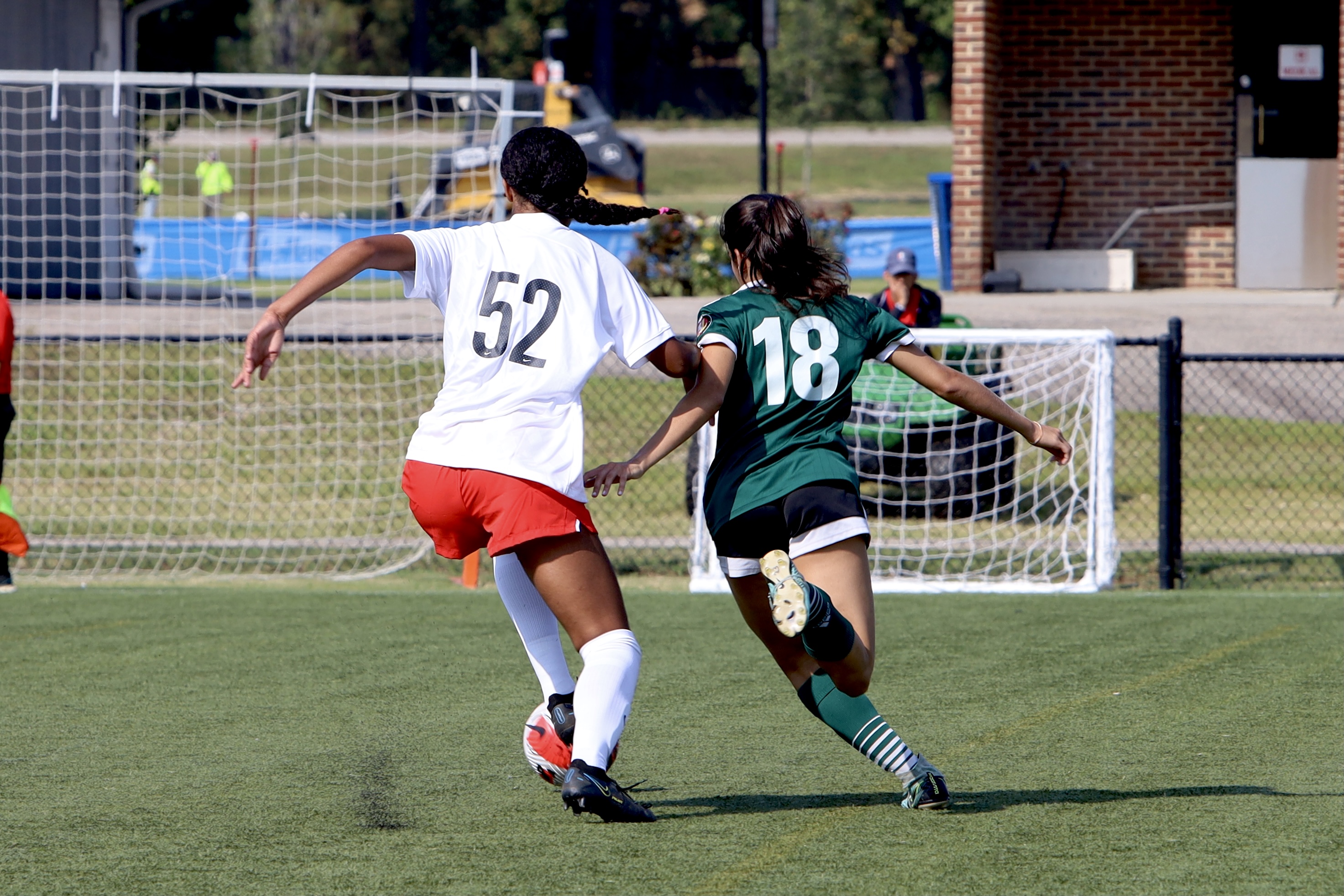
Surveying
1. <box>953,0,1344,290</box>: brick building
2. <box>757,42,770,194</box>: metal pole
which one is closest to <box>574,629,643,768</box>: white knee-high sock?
<box>757,42,770,194</box>: metal pole

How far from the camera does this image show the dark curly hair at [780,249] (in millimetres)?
4043

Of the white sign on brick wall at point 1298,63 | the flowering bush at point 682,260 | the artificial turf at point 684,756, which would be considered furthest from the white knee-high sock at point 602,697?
the white sign on brick wall at point 1298,63

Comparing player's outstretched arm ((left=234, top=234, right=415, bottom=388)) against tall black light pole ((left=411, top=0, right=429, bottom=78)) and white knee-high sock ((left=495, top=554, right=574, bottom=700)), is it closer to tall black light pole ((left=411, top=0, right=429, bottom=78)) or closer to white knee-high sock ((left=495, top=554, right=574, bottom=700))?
white knee-high sock ((left=495, top=554, right=574, bottom=700))

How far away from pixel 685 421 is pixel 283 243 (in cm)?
1624

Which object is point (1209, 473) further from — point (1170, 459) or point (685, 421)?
point (685, 421)

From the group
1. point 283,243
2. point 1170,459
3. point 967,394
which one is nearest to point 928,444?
point 1170,459

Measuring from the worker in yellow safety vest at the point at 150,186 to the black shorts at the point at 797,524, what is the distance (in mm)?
9975

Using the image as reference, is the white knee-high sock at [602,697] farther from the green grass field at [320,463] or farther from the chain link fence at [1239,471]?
the green grass field at [320,463]

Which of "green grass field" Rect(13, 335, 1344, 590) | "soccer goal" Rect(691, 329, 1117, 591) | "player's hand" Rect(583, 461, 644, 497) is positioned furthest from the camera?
"green grass field" Rect(13, 335, 1344, 590)

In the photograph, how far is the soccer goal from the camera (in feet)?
28.6

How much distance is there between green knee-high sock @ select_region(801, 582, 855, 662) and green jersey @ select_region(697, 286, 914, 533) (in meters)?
0.32

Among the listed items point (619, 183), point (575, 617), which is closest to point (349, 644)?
point (575, 617)

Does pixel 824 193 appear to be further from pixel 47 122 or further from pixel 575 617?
pixel 575 617

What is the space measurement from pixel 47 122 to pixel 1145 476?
11059mm
